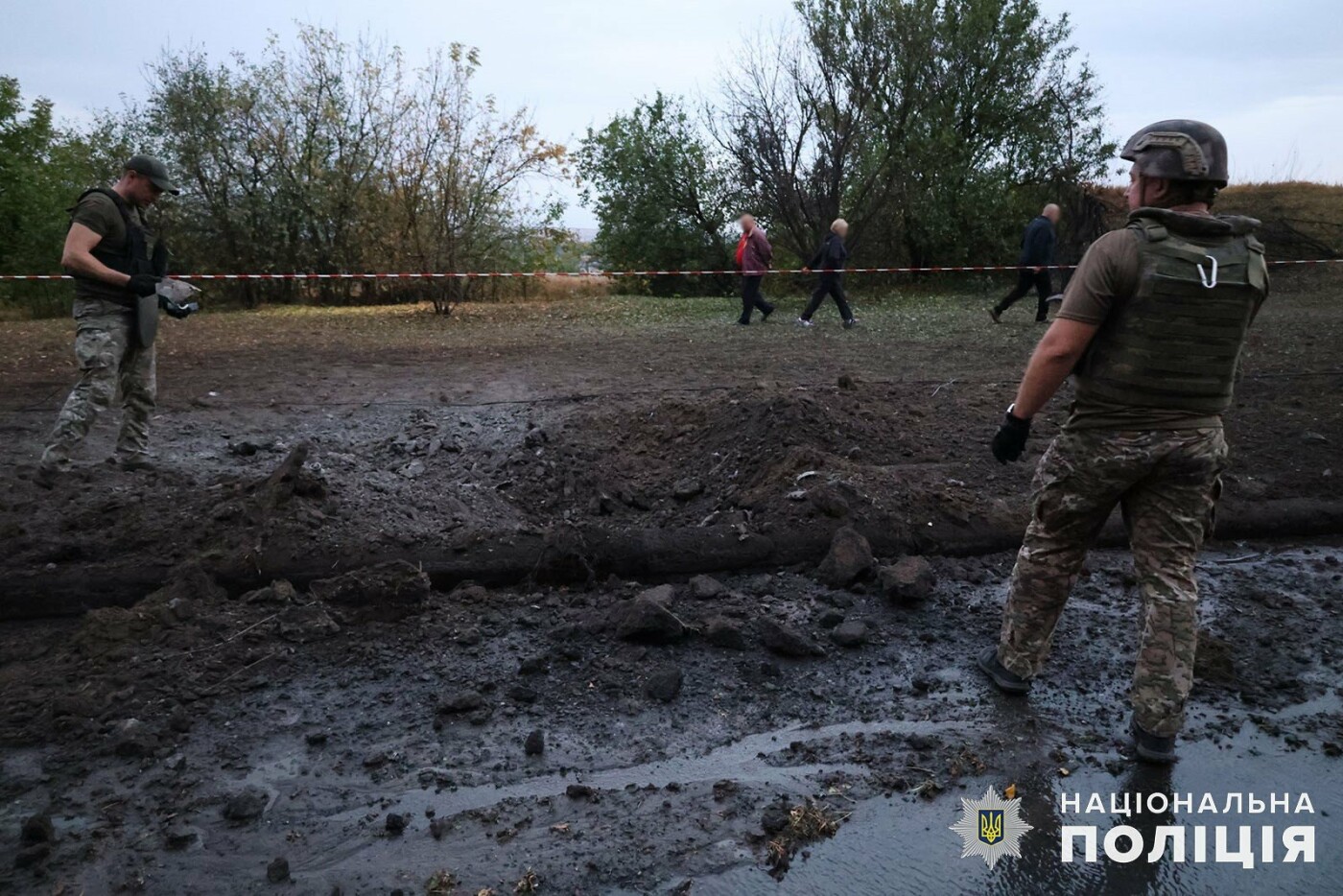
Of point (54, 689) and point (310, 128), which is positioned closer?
point (54, 689)

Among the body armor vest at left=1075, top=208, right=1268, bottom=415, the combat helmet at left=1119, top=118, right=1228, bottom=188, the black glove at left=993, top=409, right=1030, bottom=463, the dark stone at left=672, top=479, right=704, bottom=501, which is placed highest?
the combat helmet at left=1119, top=118, right=1228, bottom=188

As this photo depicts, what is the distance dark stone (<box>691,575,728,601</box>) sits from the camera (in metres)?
5.19

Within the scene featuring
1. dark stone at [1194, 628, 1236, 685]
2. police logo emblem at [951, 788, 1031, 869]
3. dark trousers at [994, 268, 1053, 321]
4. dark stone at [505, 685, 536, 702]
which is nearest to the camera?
police logo emblem at [951, 788, 1031, 869]

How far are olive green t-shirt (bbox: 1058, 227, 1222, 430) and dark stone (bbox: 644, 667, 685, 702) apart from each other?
6.52 ft

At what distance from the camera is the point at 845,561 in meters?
5.36

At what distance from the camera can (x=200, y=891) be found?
9.90ft

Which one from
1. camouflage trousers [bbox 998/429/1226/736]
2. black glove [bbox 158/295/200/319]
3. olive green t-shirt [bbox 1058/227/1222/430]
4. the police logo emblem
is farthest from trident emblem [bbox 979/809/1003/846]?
black glove [bbox 158/295/200/319]

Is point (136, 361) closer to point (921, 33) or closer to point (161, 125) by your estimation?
point (161, 125)

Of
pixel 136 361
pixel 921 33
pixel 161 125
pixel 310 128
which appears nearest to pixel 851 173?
pixel 921 33

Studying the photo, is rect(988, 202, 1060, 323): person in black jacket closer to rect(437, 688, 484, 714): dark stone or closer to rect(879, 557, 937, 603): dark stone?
rect(879, 557, 937, 603): dark stone

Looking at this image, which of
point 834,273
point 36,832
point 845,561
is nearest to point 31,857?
point 36,832

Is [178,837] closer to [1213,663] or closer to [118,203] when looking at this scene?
[1213,663]

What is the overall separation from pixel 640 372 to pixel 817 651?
6.35m

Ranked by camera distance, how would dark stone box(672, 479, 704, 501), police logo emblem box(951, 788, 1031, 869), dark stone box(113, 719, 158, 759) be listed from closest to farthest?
police logo emblem box(951, 788, 1031, 869) → dark stone box(113, 719, 158, 759) → dark stone box(672, 479, 704, 501)
